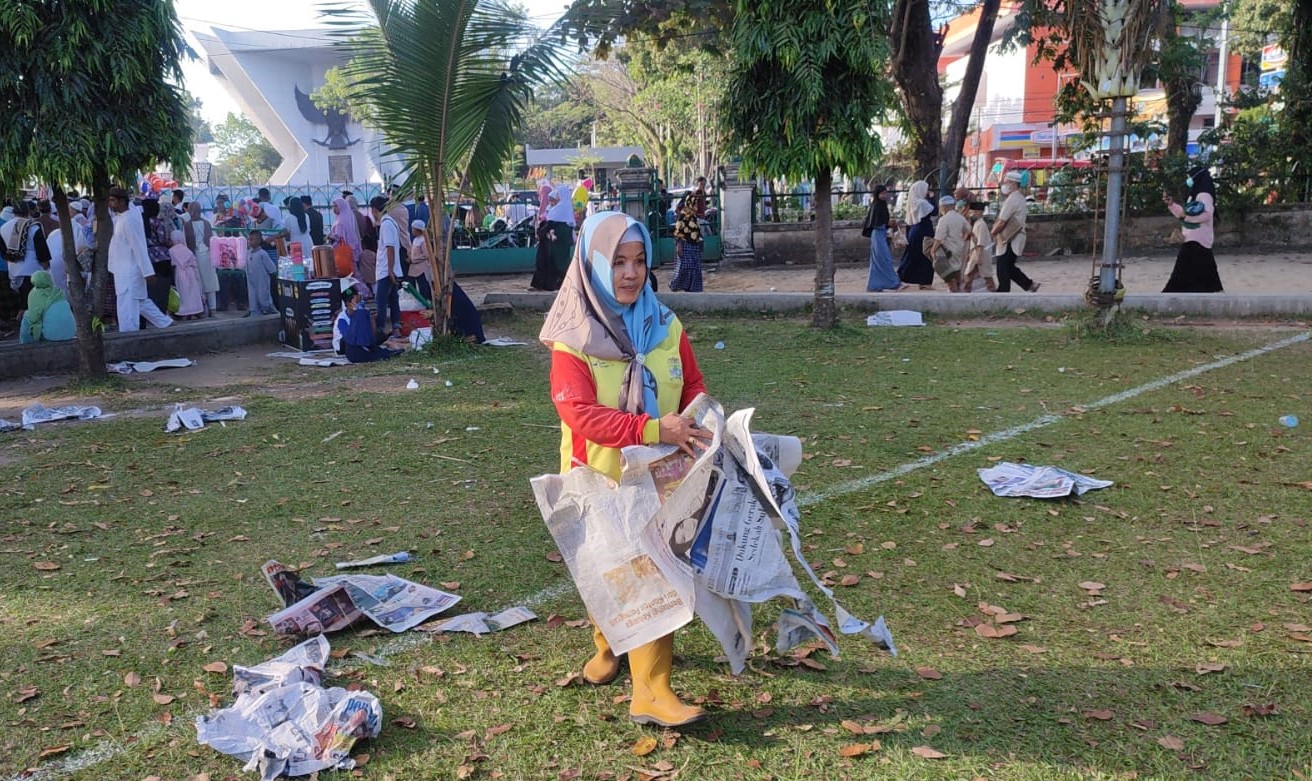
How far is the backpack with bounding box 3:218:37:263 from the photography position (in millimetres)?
13594

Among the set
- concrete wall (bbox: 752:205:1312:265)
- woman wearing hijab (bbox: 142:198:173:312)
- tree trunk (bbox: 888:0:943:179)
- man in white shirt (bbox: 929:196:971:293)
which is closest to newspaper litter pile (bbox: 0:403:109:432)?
woman wearing hijab (bbox: 142:198:173:312)

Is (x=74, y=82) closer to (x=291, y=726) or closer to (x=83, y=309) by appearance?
(x=83, y=309)

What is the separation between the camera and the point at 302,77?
231 feet

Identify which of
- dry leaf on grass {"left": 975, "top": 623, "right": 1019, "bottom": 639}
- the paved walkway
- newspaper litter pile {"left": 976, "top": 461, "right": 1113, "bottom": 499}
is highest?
the paved walkway

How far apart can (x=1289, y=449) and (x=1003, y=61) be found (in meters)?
56.0

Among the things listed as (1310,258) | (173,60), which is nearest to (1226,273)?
(1310,258)

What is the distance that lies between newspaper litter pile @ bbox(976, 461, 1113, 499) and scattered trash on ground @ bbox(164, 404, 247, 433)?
617 cm

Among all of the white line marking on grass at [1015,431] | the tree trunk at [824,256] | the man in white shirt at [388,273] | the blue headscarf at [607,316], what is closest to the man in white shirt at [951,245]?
the tree trunk at [824,256]

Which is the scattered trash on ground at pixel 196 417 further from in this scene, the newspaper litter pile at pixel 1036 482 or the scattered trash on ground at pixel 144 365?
the newspaper litter pile at pixel 1036 482

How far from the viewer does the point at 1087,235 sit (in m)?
20.0

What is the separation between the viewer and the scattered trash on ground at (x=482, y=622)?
4398 mm

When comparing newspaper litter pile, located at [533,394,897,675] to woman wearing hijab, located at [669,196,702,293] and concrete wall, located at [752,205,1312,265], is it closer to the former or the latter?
woman wearing hijab, located at [669,196,702,293]

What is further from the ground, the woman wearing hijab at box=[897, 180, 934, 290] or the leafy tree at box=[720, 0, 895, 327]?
the leafy tree at box=[720, 0, 895, 327]

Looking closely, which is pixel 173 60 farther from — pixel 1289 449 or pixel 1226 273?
pixel 1226 273
